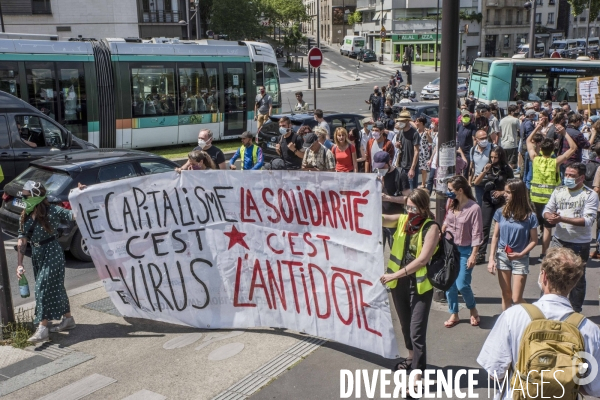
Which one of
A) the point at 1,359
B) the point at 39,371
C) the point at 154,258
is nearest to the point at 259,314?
the point at 154,258

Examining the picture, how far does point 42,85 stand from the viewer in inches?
647

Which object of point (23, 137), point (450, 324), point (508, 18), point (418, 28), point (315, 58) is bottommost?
point (450, 324)

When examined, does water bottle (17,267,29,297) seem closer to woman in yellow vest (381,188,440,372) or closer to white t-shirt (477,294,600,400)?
woman in yellow vest (381,188,440,372)

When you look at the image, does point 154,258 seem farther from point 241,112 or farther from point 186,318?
point 241,112

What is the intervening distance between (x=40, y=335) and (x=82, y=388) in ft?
4.13

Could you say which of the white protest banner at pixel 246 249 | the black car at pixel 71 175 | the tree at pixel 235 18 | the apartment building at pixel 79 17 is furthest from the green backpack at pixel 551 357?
the tree at pixel 235 18

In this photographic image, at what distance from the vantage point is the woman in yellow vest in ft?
17.7

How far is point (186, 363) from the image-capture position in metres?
6.01

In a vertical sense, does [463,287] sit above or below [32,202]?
below

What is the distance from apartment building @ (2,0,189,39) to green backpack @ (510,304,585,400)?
46365 millimetres

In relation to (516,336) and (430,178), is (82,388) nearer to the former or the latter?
(516,336)

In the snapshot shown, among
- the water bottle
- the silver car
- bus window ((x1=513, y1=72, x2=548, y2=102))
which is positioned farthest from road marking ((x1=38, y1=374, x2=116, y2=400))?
the silver car

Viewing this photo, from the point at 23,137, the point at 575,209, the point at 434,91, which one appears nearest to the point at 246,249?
the point at 575,209

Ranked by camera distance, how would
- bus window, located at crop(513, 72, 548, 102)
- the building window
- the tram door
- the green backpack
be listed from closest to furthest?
the green backpack
the tram door
bus window, located at crop(513, 72, 548, 102)
the building window
